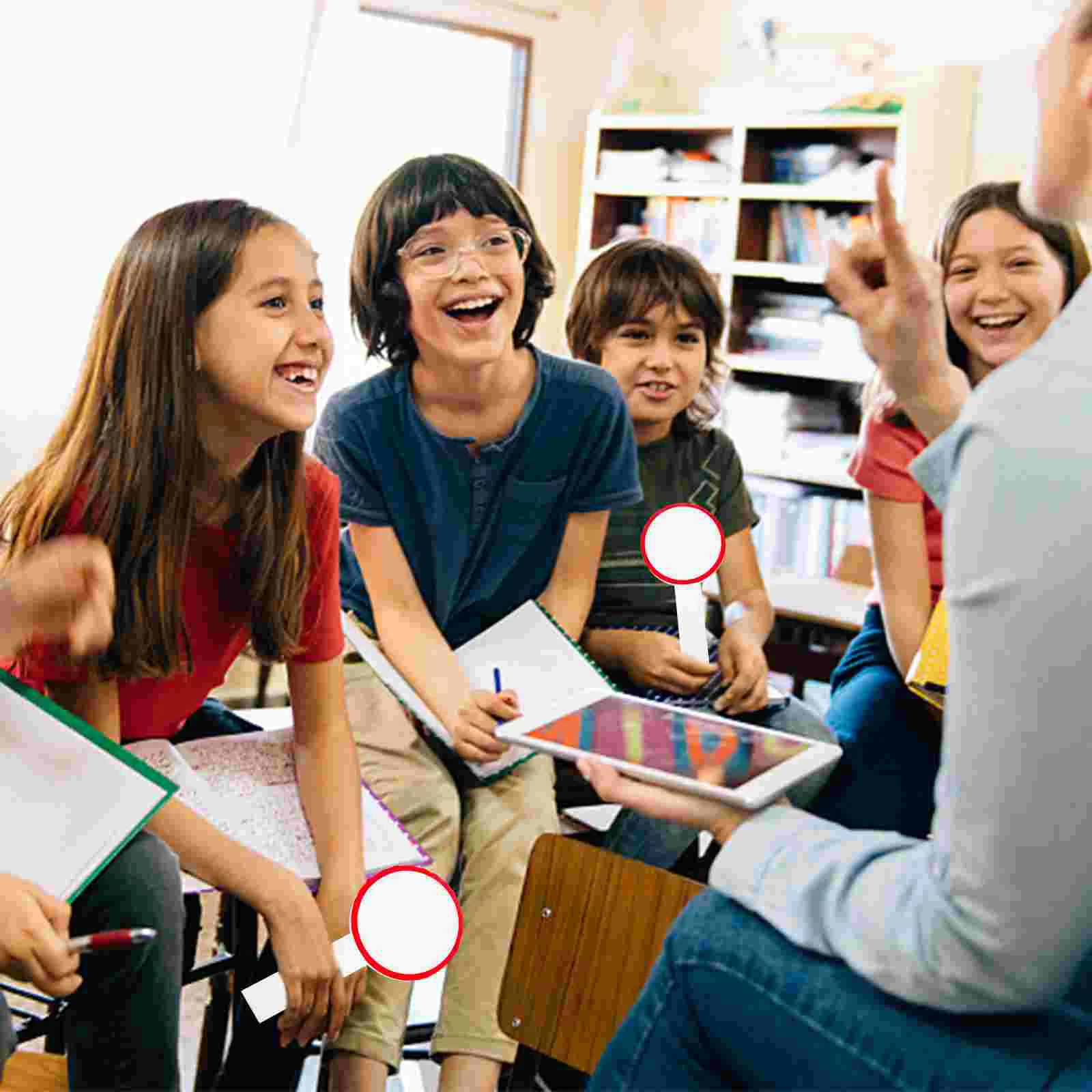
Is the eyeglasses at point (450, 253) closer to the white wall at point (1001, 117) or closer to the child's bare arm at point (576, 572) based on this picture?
the child's bare arm at point (576, 572)

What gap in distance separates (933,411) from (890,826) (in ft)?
1.46

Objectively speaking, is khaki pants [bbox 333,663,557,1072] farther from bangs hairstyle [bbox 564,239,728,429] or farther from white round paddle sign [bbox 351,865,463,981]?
bangs hairstyle [bbox 564,239,728,429]

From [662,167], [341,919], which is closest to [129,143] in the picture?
[662,167]

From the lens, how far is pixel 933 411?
1.35 metres

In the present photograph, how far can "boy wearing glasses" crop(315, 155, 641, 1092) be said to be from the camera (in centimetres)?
169

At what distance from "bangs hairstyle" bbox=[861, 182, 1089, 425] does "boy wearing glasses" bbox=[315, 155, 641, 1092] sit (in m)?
0.41

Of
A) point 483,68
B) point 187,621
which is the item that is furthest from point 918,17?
point 187,621

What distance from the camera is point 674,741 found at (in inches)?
42.6

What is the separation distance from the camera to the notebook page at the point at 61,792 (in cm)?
108

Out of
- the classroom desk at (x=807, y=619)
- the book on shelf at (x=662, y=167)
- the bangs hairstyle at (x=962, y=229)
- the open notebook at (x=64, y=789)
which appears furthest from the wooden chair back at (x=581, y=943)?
the book on shelf at (x=662, y=167)

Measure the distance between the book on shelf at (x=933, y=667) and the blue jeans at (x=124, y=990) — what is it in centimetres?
79

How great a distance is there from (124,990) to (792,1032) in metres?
0.59

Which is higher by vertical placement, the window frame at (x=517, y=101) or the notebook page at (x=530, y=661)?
the window frame at (x=517, y=101)

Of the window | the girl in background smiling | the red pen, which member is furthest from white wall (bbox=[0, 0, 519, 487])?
the red pen
